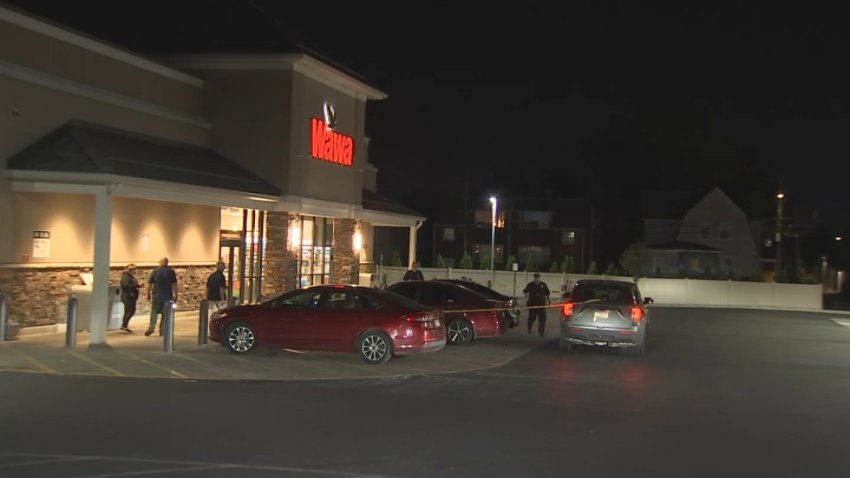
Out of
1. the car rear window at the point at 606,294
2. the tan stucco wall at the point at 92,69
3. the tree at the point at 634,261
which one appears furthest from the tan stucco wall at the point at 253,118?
the tree at the point at 634,261

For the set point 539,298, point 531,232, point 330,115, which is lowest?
point 539,298

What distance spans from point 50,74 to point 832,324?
98.0ft

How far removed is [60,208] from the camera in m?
17.9

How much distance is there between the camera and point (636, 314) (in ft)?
58.5

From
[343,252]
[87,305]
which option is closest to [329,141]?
[343,252]

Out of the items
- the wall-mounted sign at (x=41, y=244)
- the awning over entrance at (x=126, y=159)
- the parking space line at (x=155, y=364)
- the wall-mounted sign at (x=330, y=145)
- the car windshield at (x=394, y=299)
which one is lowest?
the parking space line at (x=155, y=364)

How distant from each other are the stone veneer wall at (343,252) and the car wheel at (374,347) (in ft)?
40.5

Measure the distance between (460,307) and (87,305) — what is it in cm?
851

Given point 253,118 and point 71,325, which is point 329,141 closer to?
point 253,118

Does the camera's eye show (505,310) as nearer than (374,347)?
No

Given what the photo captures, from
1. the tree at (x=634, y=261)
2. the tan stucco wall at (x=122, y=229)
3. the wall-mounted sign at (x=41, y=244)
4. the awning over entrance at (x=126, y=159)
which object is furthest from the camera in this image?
the tree at (x=634, y=261)

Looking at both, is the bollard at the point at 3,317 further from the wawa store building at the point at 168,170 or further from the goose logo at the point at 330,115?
the goose logo at the point at 330,115

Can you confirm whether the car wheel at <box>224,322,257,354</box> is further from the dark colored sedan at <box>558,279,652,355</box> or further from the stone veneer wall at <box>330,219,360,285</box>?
the stone veneer wall at <box>330,219,360,285</box>

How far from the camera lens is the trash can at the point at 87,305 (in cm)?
1808
